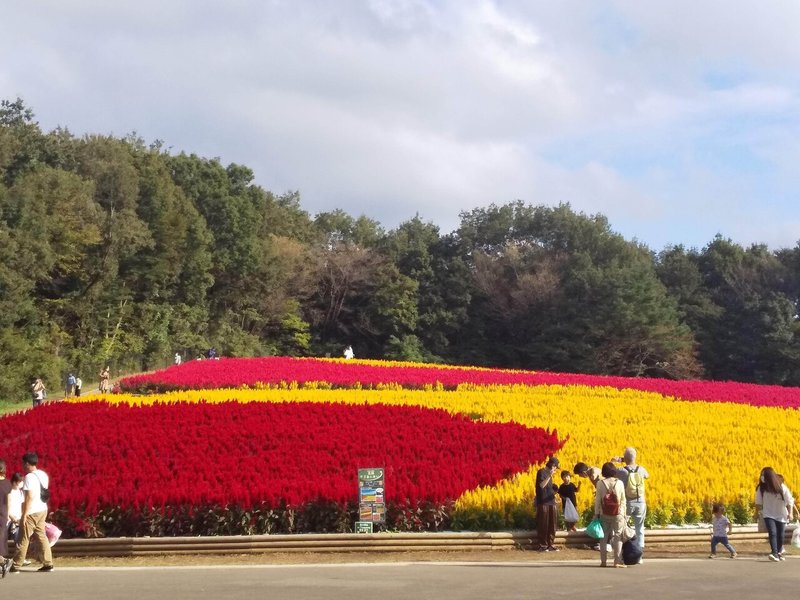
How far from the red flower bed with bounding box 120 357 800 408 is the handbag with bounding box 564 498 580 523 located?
656 inches

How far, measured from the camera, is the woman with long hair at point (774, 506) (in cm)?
1123

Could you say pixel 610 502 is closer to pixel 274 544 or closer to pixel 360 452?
pixel 274 544

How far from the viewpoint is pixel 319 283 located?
66875 mm

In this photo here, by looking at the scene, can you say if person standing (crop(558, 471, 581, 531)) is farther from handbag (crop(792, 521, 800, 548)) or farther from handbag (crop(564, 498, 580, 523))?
handbag (crop(792, 521, 800, 548))

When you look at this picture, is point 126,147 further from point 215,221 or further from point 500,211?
point 500,211

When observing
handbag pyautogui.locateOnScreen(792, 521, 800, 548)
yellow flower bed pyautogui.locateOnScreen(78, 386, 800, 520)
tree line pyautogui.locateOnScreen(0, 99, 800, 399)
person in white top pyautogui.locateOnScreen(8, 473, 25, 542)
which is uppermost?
tree line pyautogui.locateOnScreen(0, 99, 800, 399)

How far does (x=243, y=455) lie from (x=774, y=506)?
8175 millimetres

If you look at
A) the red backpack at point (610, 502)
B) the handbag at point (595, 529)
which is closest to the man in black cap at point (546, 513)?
the handbag at point (595, 529)

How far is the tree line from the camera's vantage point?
49.3m

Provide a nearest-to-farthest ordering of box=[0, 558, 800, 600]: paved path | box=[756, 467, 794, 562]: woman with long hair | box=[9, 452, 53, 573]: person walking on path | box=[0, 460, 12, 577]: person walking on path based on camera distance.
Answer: box=[0, 558, 800, 600]: paved path < box=[0, 460, 12, 577]: person walking on path < box=[9, 452, 53, 573]: person walking on path < box=[756, 467, 794, 562]: woman with long hair

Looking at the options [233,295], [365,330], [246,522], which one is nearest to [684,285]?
[365,330]

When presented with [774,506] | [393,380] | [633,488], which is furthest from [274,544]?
[393,380]

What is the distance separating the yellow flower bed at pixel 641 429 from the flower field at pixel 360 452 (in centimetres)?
5

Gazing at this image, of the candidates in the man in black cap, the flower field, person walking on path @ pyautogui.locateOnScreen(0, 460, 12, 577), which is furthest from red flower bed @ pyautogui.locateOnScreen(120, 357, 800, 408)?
person walking on path @ pyautogui.locateOnScreen(0, 460, 12, 577)
